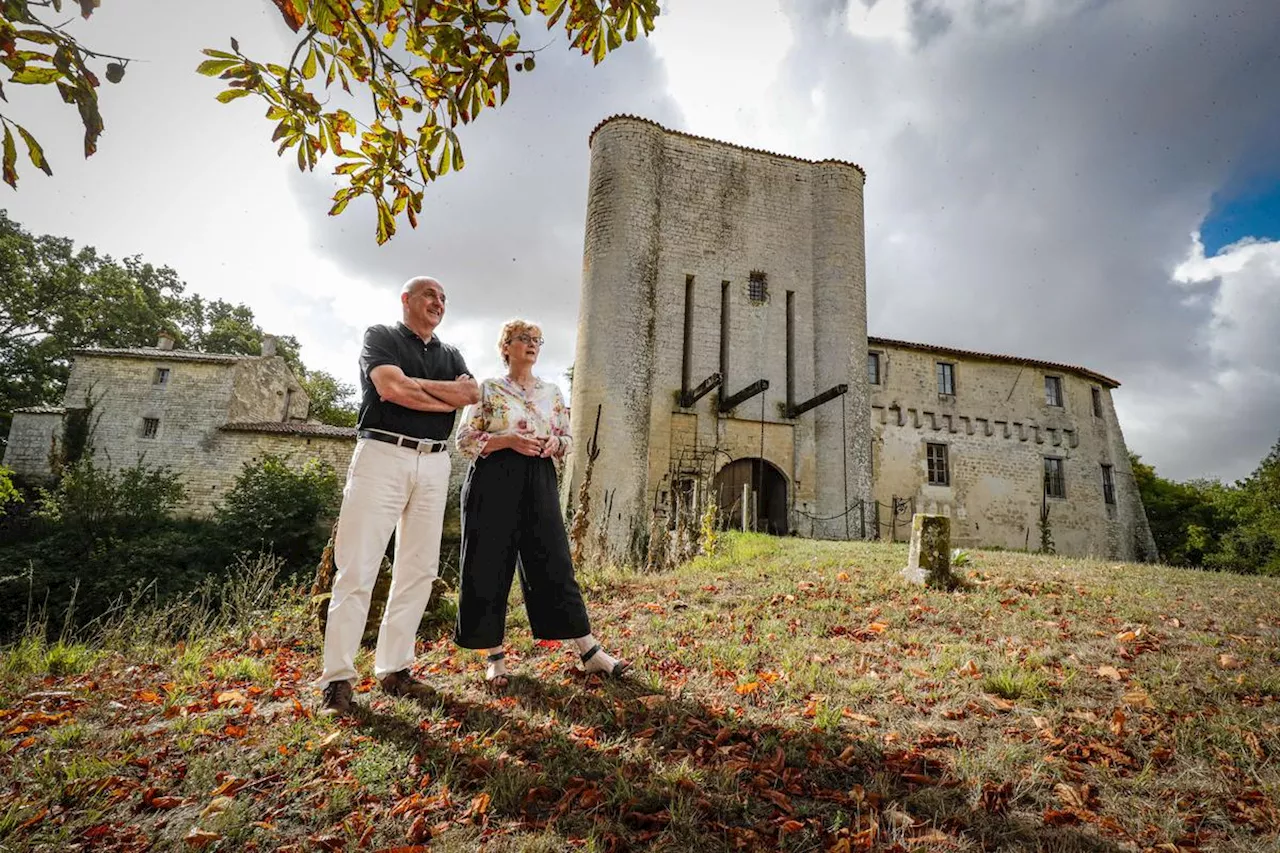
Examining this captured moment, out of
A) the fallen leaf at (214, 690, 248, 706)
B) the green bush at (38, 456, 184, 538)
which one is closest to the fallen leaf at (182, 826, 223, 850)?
the fallen leaf at (214, 690, 248, 706)

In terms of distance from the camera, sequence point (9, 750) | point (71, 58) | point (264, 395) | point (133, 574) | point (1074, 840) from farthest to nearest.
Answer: point (264, 395) < point (133, 574) < point (9, 750) < point (1074, 840) < point (71, 58)

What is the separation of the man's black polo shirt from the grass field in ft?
4.48

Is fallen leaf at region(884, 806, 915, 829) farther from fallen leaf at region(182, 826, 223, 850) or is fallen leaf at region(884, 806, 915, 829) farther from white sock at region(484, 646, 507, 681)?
fallen leaf at region(182, 826, 223, 850)

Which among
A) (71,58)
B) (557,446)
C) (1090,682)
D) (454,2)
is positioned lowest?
(1090,682)

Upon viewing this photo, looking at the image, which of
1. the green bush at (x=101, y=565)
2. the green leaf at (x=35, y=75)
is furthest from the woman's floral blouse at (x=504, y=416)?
the green bush at (x=101, y=565)

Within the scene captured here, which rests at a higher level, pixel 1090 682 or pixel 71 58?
pixel 71 58

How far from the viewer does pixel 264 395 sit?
982 inches

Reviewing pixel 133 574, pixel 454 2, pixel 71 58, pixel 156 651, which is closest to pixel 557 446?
pixel 454 2

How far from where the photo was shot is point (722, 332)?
615 inches

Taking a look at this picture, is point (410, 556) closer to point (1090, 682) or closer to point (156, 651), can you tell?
point (156, 651)

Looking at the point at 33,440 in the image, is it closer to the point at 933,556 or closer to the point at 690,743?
the point at 690,743

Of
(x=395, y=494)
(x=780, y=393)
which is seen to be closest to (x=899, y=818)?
(x=395, y=494)

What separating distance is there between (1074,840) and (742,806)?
1.03 meters

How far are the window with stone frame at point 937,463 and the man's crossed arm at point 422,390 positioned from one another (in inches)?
714
